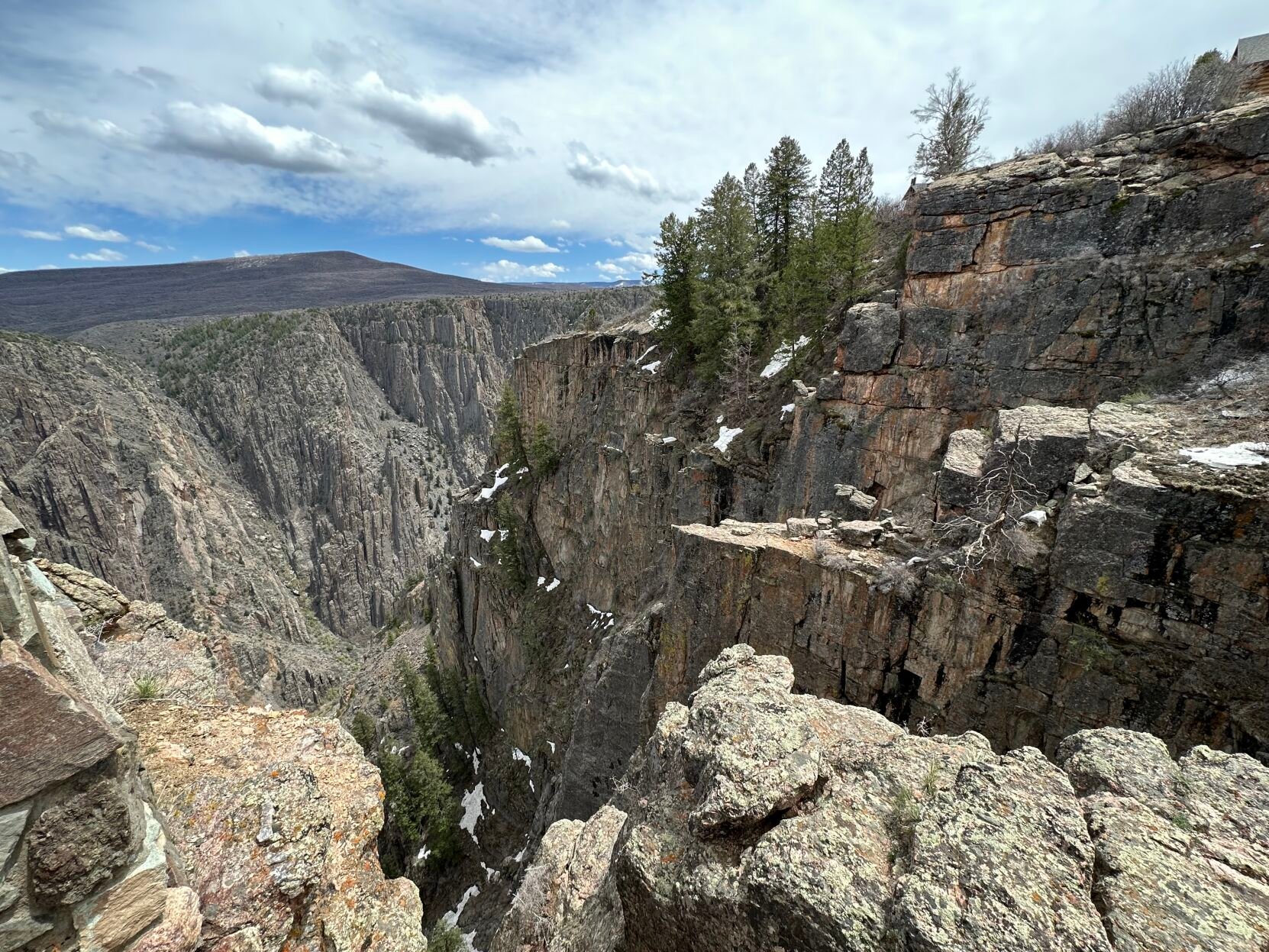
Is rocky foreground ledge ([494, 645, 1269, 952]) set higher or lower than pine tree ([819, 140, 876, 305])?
lower

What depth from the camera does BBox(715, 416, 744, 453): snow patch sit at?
80.7 ft

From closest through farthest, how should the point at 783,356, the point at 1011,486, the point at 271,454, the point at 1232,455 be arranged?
the point at 1232,455, the point at 1011,486, the point at 783,356, the point at 271,454

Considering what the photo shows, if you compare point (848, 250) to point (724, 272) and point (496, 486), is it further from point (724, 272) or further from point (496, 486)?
point (496, 486)

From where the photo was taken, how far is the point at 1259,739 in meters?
7.82

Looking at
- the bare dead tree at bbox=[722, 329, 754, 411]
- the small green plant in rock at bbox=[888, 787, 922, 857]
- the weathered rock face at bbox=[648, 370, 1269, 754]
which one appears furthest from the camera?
the bare dead tree at bbox=[722, 329, 754, 411]

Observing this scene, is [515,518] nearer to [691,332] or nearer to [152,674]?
[691,332]

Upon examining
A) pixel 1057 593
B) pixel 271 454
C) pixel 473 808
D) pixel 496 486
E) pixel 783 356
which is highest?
pixel 783 356

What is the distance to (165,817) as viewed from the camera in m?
6.02

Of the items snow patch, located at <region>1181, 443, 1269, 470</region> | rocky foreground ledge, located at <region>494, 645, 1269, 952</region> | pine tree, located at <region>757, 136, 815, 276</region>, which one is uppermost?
pine tree, located at <region>757, 136, 815, 276</region>

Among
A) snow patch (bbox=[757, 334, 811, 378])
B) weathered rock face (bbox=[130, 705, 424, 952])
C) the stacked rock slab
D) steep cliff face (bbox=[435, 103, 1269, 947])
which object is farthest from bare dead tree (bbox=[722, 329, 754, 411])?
the stacked rock slab

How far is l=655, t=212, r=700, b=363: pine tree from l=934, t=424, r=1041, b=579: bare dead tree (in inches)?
824

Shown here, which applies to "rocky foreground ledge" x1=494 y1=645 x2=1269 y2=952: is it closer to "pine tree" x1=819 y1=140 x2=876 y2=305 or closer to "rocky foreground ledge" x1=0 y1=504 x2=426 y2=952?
"rocky foreground ledge" x1=0 y1=504 x2=426 y2=952

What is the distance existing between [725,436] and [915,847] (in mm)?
21076

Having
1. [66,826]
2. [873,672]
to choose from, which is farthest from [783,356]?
A: [66,826]
